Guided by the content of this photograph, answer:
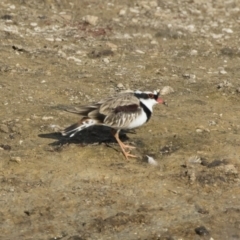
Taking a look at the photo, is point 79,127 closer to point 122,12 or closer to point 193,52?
point 193,52

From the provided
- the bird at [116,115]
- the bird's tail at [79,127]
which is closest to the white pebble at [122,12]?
the bird at [116,115]

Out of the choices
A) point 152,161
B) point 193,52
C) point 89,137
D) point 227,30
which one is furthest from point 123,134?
point 227,30

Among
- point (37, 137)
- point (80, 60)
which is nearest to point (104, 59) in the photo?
point (80, 60)

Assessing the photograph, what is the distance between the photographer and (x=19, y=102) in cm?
1133

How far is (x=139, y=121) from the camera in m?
9.82

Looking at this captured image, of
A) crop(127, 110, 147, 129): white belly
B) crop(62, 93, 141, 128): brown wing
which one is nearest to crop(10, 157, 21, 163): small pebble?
crop(62, 93, 141, 128): brown wing

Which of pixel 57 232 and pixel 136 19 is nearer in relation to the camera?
pixel 57 232

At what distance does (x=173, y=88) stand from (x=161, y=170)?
296 cm

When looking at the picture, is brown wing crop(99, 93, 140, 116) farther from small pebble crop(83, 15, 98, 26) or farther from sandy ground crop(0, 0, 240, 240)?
small pebble crop(83, 15, 98, 26)

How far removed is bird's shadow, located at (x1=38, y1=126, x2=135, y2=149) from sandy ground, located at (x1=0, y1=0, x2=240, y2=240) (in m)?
0.03

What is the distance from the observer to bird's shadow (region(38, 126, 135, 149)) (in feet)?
33.1

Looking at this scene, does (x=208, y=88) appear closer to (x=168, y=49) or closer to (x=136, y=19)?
(x=168, y=49)

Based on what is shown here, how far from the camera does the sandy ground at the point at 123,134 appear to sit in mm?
8578

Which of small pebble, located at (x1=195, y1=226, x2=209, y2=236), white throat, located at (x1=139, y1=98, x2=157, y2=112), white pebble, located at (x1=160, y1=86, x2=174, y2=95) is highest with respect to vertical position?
white throat, located at (x1=139, y1=98, x2=157, y2=112)
